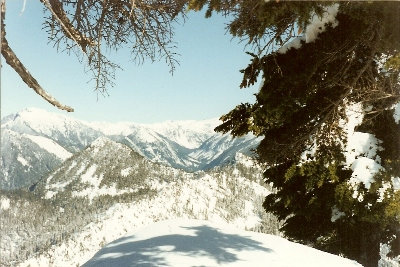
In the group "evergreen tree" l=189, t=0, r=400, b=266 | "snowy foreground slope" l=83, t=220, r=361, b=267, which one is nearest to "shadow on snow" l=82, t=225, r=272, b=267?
"snowy foreground slope" l=83, t=220, r=361, b=267

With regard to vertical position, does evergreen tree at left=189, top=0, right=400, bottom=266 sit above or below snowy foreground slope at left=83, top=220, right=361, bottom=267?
above

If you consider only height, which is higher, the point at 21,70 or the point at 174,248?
the point at 21,70

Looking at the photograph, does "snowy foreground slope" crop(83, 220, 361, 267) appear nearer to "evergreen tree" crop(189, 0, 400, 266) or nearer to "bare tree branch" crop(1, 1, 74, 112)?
"evergreen tree" crop(189, 0, 400, 266)

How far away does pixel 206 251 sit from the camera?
489cm

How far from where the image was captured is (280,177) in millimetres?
8391

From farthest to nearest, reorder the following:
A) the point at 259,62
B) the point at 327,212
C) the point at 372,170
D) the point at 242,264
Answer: the point at 327,212
the point at 372,170
the point at 259,62
the point at 242,264

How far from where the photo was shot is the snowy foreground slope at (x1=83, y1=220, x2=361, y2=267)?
4578 mm

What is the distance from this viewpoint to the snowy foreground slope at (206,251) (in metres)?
4.58

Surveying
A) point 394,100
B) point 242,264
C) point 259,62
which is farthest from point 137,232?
point 394,100

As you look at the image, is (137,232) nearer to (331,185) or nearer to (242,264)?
(242,264)

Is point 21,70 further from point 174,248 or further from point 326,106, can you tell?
point 326,106

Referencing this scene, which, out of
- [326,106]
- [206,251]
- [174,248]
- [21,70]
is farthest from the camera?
[326,106]

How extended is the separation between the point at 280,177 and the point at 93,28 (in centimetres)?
553

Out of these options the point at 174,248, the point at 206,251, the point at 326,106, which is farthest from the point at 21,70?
the point at 326,106
